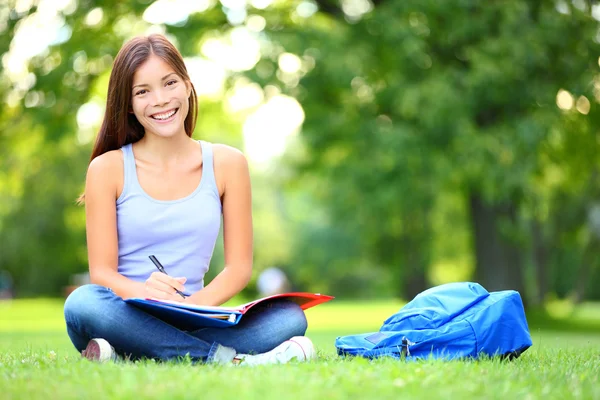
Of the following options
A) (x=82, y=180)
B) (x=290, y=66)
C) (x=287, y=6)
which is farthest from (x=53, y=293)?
(x=290, y=66)

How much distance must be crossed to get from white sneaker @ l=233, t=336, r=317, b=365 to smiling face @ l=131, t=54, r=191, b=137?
1214 mm

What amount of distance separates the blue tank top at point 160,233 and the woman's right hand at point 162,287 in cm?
20

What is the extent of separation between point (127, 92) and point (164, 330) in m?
1.24

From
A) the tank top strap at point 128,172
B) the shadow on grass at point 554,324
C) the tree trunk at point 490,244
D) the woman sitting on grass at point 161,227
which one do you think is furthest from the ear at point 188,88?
the shadow on grass at point 554,324

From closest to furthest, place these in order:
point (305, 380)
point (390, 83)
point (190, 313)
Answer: point (305, 380) < point (190, 313) < point (390, 83)

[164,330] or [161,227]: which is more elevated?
[161,227]

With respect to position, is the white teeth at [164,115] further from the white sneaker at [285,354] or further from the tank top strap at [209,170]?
the white sneaker at [285,354]

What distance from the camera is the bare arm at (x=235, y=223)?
430 cm

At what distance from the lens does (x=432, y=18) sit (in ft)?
40.4

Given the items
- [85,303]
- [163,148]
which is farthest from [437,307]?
[85,303]

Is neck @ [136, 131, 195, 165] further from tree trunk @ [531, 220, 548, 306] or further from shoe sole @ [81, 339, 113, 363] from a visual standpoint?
tree trunk @ [531, 220, 548, 306]

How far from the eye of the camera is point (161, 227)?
4.23m

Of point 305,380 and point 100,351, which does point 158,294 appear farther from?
point 305,380

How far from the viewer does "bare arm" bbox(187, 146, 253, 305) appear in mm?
4301
